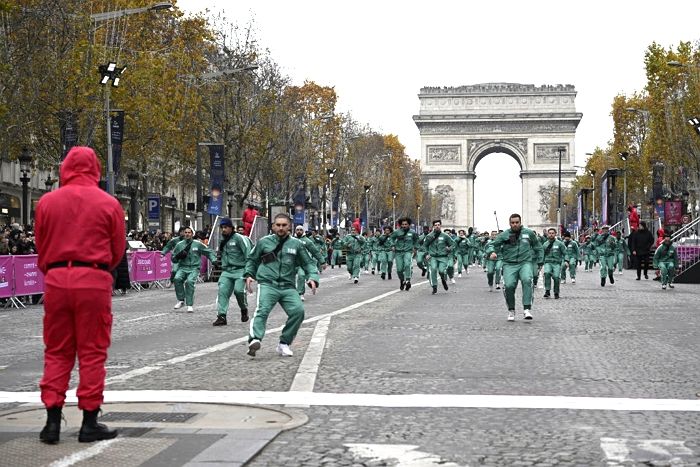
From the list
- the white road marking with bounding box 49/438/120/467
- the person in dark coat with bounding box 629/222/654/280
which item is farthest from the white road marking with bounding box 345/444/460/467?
the person in dark coat with bounding box 629/222/654/280

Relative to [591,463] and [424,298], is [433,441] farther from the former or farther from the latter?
[424,298]

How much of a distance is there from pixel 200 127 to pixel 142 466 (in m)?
49.4

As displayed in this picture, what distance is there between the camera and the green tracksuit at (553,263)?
2717 cm

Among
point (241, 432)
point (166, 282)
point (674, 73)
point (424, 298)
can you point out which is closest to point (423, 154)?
point (674, 73)

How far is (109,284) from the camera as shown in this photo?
297 inches

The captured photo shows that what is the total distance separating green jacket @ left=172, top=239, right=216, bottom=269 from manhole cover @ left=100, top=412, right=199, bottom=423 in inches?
513

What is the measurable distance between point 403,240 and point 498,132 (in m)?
85.1

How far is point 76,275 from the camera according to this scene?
7.37 metres

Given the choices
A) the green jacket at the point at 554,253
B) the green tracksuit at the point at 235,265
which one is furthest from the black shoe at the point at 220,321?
the green jacket at the point at 554,253

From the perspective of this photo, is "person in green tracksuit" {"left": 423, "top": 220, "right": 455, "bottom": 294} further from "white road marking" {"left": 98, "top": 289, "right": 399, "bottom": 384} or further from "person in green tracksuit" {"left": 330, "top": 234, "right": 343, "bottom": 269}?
"person in green tracksuit" {"left": 330, "top": 234, "right": 343, "bottom": 269}

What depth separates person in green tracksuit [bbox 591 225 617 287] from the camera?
35281mm

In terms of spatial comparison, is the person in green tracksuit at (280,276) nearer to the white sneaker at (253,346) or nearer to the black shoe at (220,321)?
the white sneaker at (253,346)

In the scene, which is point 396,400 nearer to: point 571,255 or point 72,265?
point 72,265

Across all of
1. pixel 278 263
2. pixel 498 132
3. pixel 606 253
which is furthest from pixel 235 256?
pixel 498 132
